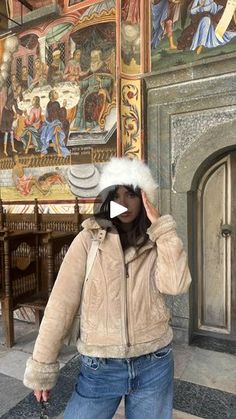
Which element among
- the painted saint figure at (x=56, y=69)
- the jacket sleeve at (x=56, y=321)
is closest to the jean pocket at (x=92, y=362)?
the jacket sleeve at (x=56, y=321)

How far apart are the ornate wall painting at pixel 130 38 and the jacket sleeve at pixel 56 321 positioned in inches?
107

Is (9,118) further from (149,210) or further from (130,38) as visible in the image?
(149,210)

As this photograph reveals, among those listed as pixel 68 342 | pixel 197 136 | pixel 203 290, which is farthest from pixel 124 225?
pixel 203 290

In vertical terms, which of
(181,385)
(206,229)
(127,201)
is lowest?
(181,385)

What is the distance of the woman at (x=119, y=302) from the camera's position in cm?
123

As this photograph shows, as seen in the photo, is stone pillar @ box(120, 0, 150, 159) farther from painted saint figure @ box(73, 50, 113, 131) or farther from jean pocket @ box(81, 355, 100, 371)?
jean pocket @ box(81, 355, 100, 371)

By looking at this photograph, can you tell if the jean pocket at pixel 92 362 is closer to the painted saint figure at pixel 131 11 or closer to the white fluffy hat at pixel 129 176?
the white fluffy hat at pixel 129 176

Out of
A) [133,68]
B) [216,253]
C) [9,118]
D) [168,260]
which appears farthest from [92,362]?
[9,118]

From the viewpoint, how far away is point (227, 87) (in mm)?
2932

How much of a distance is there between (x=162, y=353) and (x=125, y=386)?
19 cm

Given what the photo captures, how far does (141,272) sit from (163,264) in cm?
9

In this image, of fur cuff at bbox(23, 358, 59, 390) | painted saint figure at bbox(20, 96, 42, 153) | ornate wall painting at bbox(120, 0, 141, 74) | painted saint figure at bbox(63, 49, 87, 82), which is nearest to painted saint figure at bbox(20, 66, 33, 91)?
painted saint figure at bbox(20, 96, 42, 153)

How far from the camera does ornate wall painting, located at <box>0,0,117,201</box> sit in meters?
3.60

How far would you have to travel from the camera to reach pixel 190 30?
308cm
